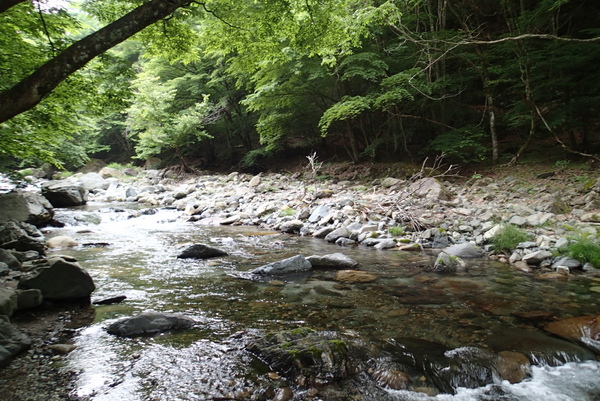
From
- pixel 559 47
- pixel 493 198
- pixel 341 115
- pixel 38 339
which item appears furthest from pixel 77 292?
pixel 559 47

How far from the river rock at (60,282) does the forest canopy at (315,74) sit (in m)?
2.04

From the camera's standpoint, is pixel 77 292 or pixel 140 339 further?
pixel 77 292

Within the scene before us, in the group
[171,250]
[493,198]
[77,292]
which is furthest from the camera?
[493,198]

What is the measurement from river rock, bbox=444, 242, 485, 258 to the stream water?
1.12 ft

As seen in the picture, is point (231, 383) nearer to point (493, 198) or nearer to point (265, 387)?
point (265, 387)

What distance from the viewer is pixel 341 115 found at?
1170 centimetres

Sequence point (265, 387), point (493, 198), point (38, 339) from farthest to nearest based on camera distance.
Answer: point (493, 198), point (38, 339), point (265, 387)

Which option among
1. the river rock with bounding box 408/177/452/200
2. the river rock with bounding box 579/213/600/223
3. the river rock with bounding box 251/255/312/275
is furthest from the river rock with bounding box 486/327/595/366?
the river rock with bounding box 408/177/452/200

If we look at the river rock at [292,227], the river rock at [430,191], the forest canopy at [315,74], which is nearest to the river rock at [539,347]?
the forest canopy at [315,74]

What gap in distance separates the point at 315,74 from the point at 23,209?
9.83 m

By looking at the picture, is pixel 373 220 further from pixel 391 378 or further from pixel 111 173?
pixel 111 173

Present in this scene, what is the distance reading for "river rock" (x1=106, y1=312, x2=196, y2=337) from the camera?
3166 mm

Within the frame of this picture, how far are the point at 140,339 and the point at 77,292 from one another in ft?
4.77

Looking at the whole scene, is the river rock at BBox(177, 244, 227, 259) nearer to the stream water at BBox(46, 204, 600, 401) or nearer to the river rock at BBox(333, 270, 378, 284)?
the stream water at BBox(46, 204, 600, 401)
